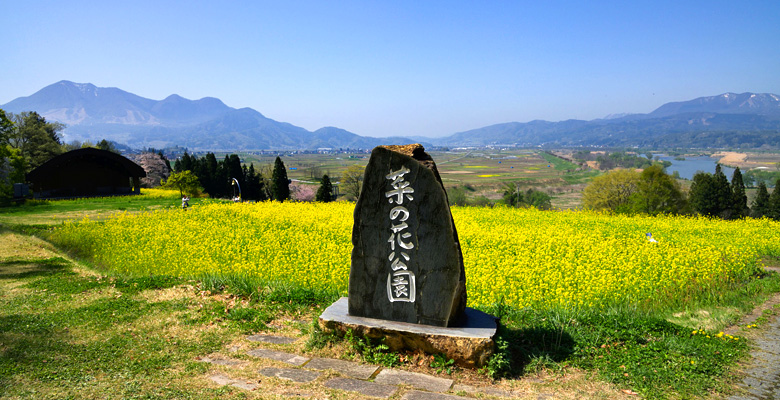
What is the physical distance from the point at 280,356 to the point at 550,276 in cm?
553

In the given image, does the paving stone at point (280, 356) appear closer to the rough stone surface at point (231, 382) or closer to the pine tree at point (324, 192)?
the rough stone surface at point (231, 382)

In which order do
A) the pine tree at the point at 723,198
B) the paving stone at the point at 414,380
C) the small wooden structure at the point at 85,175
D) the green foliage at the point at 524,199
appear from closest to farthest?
the paving stone at the point at 414,380 < the small wooden structure at the point at 85,175 < the pine tree at the point at 723,198 < the green foliage at the point at 524,199

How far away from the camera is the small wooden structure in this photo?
1183 inches

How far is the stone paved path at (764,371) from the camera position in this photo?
435 cm

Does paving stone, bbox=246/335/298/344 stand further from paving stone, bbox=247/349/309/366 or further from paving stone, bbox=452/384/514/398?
paving stone, bbox=452/384/514/398

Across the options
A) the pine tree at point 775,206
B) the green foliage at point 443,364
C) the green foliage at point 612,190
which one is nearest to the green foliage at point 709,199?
the pine tree at point 775,206

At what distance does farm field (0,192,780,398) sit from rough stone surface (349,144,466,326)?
78 centimetres

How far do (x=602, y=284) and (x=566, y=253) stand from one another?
9.03ft

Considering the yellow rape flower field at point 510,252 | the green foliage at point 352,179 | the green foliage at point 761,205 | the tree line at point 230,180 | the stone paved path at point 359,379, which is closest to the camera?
the stone paved path at point 359,379

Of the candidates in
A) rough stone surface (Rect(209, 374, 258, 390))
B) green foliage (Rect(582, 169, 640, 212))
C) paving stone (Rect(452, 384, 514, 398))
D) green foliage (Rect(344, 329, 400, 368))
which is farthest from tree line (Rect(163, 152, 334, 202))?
paving stone (Rect(452, 384, 514, 398))

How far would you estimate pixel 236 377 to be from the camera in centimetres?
476

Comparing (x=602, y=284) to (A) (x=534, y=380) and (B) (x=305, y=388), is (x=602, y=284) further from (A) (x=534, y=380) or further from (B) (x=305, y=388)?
(B) (x=305, y=388)

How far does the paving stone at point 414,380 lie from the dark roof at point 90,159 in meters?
32.5

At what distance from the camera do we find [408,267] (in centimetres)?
533
